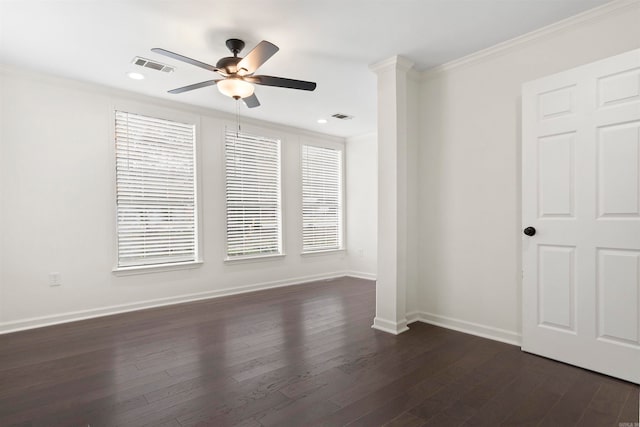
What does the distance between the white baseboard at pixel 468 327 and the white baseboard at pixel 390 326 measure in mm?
241

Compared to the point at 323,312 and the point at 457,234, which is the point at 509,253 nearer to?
the point at 457,234

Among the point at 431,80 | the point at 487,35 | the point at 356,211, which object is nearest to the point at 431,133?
the point at 431,80

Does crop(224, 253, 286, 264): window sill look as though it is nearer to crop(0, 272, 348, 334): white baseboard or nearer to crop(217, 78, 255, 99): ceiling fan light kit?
crop(0, 272, 348, 334): white baseboard

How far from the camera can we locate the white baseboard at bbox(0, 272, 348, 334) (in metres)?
3.74

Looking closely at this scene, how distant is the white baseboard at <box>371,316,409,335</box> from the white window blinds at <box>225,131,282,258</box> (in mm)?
2665

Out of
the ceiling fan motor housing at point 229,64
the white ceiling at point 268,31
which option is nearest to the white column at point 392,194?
the white ceiling at point 268,31

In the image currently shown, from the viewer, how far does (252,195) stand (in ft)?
18.7

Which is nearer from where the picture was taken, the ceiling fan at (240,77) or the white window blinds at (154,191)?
the ceiling fan at (240,77)

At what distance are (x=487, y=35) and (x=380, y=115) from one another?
3.96 ft

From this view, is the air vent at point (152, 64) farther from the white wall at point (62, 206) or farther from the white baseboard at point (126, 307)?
the white baseboard at point (126, 307)

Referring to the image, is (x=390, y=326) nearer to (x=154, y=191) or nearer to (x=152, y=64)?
(x=154, y=191)

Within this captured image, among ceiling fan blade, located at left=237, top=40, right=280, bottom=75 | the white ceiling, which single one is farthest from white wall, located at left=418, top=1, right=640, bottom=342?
ceiling fan blade, located at left=237, top=40, right=280, bottom=75

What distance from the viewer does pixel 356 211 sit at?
6992 millimetres

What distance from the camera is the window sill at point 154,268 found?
173 inches
